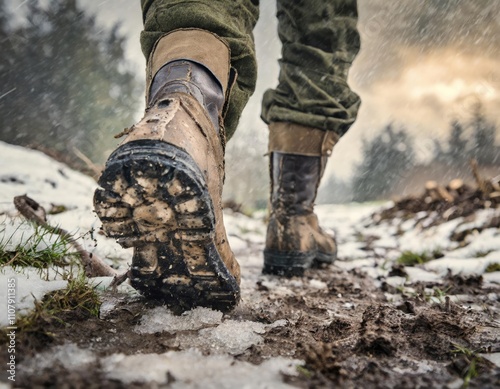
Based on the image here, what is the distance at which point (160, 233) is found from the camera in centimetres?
100

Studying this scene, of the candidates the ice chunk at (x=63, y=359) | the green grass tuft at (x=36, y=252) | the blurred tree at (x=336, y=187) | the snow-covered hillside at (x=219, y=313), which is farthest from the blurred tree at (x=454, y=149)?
the ice chunk at (x=63, y=359)

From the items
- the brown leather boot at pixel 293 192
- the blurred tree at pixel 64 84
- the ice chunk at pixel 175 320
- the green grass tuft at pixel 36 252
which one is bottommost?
the ice chunk at pixel 175 320

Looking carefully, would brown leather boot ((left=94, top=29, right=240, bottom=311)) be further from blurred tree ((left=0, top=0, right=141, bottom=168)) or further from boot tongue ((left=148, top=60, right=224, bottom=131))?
blurred tree ((left=0, top=0, right=141, bottom=168))

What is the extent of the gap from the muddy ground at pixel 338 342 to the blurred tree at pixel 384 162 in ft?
93.2

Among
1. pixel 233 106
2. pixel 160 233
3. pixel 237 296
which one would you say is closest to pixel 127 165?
pixel 160 233

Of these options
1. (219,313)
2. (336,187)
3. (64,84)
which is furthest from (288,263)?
(336,187)

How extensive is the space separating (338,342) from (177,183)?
1.79ft

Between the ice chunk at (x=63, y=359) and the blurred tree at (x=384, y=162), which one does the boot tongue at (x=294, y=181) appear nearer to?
the ice chunk at (x=63, y=359)

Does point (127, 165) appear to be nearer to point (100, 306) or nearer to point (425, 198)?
point (100, 306)

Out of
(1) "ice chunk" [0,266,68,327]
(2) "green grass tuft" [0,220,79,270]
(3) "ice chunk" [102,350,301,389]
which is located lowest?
(3) "ice chunk" [102,350,301,389]

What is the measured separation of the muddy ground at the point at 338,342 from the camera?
0.73m

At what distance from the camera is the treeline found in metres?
28.4

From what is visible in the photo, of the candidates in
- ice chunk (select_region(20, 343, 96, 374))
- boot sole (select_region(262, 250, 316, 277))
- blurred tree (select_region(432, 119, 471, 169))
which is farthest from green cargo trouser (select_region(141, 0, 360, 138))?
blurred tree (select_region(432, 119, 471, 169))

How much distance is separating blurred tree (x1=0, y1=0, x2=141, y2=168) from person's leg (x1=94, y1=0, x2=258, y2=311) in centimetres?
985
